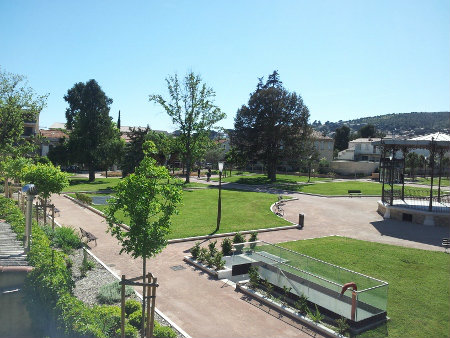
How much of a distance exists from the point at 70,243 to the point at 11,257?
4.01 m

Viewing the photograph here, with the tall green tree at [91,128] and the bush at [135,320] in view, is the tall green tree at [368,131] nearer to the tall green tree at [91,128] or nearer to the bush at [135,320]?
the tall green tree at [91,128]

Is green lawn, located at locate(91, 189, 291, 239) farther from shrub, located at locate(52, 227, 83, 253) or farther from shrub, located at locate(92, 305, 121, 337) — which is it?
shrub, located at locate(92, 305, 121, 337)

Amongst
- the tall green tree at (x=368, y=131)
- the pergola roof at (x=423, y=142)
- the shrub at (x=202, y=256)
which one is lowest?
the shrub at (x=202, y=256)

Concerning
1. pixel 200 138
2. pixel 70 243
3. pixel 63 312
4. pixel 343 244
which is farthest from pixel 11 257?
pixel 200 138

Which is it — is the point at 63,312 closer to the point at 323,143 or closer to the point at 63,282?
the point at 63,282

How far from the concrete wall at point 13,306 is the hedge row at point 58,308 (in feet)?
0.92

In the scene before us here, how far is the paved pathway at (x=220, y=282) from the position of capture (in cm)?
1009

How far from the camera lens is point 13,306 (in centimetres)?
1055

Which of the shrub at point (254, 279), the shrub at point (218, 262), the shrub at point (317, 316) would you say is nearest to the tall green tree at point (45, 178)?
the shrub at point (218, 262)

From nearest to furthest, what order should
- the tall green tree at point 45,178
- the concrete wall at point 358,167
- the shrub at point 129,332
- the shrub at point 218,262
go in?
1. the shrub at point 129,332
2. the shrub at point 218,262
3. the tall green tree at point 45,178
4. the concrete wall at point 358,167

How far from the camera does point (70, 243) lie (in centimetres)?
1650

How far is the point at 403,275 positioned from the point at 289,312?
633 centimetres

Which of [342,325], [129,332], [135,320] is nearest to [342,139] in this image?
[342,325]

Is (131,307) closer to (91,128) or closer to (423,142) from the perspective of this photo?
(423,142)
